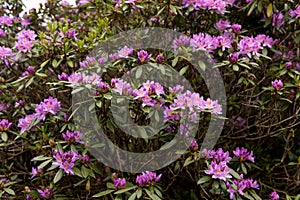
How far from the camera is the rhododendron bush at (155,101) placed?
1918 mm

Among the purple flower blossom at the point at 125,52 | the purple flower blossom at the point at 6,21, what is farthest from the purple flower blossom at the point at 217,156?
the purple flower blossom at the point at 6,21

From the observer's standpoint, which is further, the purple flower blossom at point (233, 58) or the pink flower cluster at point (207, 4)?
the pink flower cluster at point (207, 4)

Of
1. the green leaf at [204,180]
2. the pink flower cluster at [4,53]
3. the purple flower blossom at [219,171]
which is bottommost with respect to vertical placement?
the green leaf at [204,180]

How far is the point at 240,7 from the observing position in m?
2.71

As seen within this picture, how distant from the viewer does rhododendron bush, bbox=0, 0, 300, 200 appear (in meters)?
1.92

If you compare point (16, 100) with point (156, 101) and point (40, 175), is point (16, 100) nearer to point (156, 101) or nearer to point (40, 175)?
point (40, 175)

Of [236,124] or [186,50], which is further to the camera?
[236,124]

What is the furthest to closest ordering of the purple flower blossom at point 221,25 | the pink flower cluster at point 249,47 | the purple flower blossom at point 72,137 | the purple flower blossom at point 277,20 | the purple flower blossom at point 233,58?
the purple flower blossom at point 277,20
the purple flower blossom at point 221,25
the pink flower cluster at point 249,47
the purple flower blossom at point 233,58
the purple flower blossom at point 72,137

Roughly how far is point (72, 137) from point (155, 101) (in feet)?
1.52

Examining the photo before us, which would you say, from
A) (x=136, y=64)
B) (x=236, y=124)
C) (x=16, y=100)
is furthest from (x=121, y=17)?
(x=236, y=124)

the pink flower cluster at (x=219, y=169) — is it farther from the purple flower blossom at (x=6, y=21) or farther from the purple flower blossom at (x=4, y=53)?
the purple flower blossom at (x=6, y=21)

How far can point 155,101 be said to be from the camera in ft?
6.22

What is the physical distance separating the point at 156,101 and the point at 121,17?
2.51 feet

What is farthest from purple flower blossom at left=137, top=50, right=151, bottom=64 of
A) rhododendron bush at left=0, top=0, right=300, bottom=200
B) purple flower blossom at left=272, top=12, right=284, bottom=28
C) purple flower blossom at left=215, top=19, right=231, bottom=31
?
purple flower blossom at left=272, top=12, right=284, bottom=28
